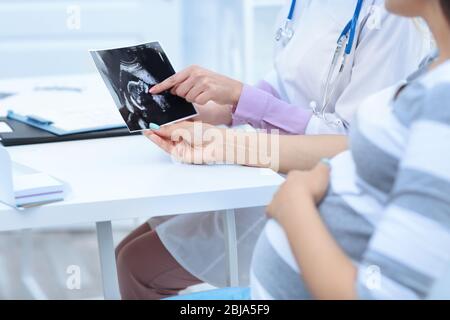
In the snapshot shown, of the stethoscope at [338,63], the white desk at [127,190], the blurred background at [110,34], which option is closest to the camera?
the white desk at [127,190]

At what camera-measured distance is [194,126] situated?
4.25ft

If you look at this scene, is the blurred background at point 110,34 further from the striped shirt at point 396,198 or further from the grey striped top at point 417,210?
the grey striped top at point 417,210

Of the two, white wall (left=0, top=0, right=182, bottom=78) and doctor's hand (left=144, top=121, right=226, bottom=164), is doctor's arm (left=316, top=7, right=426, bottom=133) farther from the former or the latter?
white wall (left=0, top=0, right=182, bottom=78)

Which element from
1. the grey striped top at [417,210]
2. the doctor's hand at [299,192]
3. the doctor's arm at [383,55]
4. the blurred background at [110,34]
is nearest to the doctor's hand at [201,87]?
the doctor's arm at [383,55]

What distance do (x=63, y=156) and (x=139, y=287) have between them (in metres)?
0.38

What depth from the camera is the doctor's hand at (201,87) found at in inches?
53.3

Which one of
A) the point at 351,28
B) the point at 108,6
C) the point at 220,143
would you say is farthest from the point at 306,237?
the point at 108,6

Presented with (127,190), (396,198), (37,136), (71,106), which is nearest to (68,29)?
(71,106)

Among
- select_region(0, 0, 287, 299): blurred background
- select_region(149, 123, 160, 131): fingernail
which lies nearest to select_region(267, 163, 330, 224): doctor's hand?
select_region(149, 123, 160, 131): fingernail

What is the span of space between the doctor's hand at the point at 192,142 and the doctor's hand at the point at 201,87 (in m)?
0.07

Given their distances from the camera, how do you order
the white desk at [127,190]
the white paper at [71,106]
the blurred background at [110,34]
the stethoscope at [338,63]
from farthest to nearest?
the blurred background at [110,34] < the white paper at [71,106] < the stethoscope at [338,63] < the white desk at [127,190]

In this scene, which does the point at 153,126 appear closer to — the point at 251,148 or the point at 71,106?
the point at 251,148

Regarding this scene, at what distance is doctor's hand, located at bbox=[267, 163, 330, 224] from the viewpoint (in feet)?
2.81

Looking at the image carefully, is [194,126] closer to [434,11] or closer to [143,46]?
[143,46]
